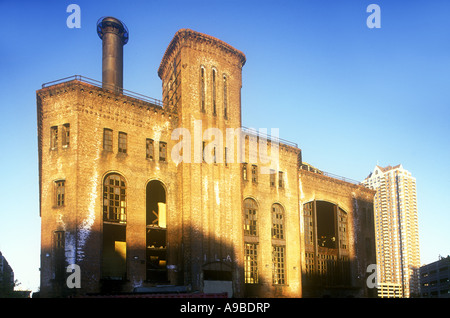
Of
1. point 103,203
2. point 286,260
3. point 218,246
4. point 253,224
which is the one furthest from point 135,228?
point 286,260

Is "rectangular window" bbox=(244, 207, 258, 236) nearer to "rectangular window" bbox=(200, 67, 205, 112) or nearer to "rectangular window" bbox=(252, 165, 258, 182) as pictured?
"rectangular window" bbox=(252, 165, 258, 182)

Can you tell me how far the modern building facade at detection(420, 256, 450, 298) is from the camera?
101938 millimetres

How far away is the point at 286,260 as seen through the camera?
1479 inches

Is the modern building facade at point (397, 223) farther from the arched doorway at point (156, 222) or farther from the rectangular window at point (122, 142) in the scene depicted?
the rectangular window at point (122, 142)

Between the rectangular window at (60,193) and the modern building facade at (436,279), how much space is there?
94004mm

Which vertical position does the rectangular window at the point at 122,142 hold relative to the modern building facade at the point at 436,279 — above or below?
above

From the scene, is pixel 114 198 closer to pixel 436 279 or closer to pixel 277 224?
pixel 277 224

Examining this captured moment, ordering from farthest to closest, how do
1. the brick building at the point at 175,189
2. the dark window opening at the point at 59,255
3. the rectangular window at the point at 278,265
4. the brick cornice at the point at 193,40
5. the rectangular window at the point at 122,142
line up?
the rectangular window at the point at 278,265 → the brick cornice at the point at 193,40 → the rectangular window at the point at 122,142 → the brick building at the point at 175,189 → the dark window opening at the point at 59,255

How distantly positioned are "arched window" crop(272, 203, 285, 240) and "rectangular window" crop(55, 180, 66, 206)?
17.0 m

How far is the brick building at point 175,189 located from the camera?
90.9 feet

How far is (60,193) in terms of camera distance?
92.2 ft

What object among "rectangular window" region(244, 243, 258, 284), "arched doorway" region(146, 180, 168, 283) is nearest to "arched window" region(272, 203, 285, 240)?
"rectangular window" region(244, 243, 258, 284)

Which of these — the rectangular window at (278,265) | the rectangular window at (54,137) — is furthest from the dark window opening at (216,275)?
the rectangular window at (54,137)

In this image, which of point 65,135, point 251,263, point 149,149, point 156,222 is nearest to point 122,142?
point 149,149
